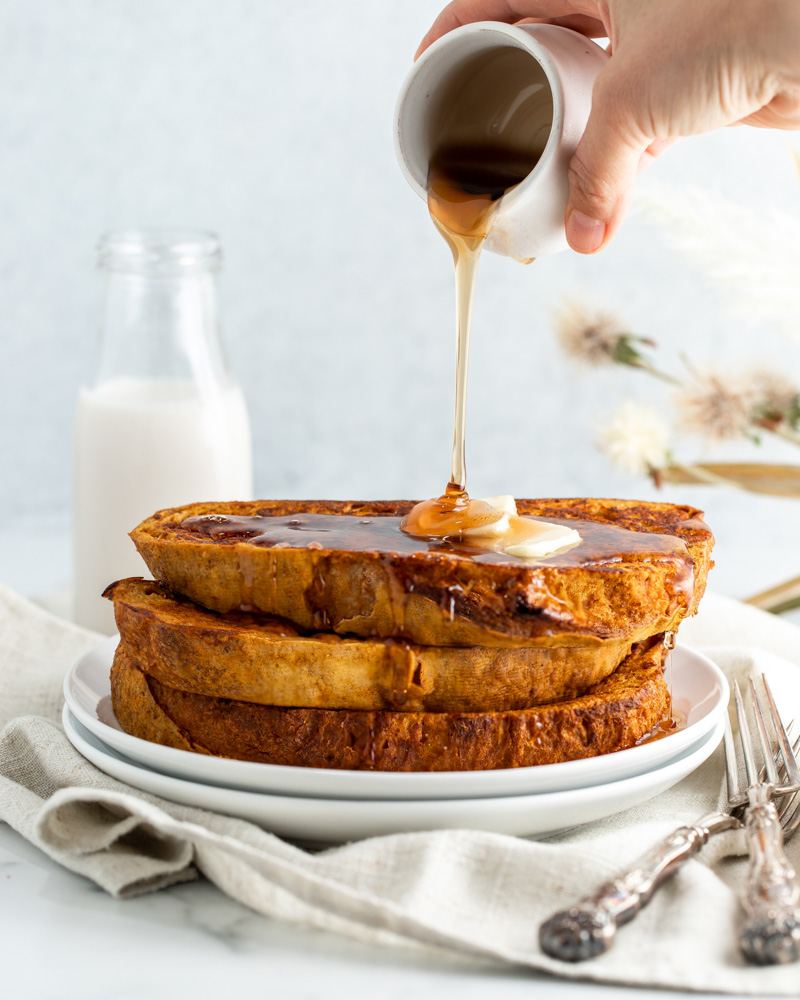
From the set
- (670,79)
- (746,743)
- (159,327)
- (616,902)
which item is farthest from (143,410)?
(616,902)

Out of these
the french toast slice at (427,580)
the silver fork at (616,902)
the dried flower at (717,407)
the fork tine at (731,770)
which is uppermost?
the dried flower at (717,407)

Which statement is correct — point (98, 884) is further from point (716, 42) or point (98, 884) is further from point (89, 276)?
point (89, 276)

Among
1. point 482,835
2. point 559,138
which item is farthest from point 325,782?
point 559,138

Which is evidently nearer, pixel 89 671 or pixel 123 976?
pixel 123 976

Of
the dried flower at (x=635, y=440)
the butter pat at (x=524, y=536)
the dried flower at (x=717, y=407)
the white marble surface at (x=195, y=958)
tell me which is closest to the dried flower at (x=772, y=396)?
the dried flower at (x=717, y=407)

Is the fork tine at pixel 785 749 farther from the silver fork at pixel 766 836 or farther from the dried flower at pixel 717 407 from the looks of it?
the dried flower at pixel 717 407

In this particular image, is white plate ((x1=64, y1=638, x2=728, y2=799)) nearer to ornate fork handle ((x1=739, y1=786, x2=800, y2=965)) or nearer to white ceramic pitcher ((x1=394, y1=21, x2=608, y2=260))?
ornate fork handle ((x1=739, y1=786, x2=800, y2=965))

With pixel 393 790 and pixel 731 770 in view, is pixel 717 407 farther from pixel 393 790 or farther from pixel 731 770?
pixel 393 790
